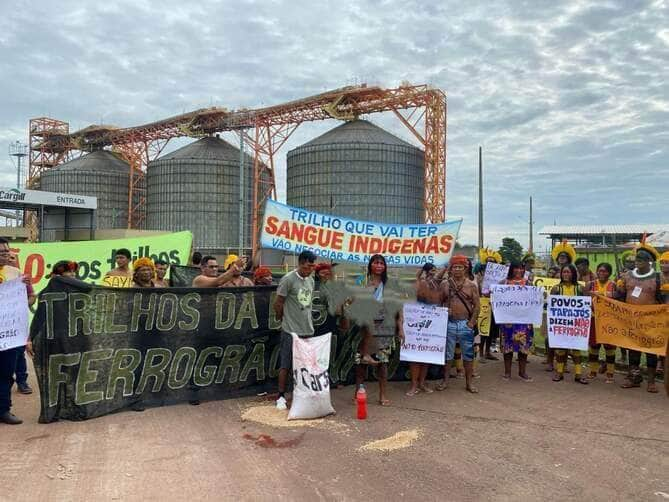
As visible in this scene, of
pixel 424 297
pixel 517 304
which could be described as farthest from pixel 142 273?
pixel 517 304

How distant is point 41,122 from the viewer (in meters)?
62.4

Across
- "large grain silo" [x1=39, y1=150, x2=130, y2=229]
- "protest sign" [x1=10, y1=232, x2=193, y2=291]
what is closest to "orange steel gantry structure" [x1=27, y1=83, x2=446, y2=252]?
"large grain silo" [x1=39, y1=150, x2=130, y2=229]

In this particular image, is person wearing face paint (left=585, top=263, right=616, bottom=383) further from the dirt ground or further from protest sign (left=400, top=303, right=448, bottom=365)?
protest sign (left=400, top=303, right=448, bottom=365)

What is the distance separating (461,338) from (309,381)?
240 centimetres

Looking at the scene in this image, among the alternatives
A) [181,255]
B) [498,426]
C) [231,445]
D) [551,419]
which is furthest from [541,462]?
[181,255]

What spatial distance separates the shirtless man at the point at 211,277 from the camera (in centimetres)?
689

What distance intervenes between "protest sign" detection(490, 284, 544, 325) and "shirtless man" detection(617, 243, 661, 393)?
121 centimetres

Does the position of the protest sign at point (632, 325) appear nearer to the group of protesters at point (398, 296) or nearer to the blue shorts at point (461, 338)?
the group of protesters at point (398, 296)

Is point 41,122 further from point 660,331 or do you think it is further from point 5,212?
point 660,331

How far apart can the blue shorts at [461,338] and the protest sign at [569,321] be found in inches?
58.6

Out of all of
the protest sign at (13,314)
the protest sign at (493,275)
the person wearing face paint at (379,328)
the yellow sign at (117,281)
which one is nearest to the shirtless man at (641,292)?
the protest sign at (493,275)

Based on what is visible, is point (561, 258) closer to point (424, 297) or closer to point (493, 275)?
point (493, 275)

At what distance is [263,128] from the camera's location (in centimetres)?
4909

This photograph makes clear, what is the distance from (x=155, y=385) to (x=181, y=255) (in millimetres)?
5236
